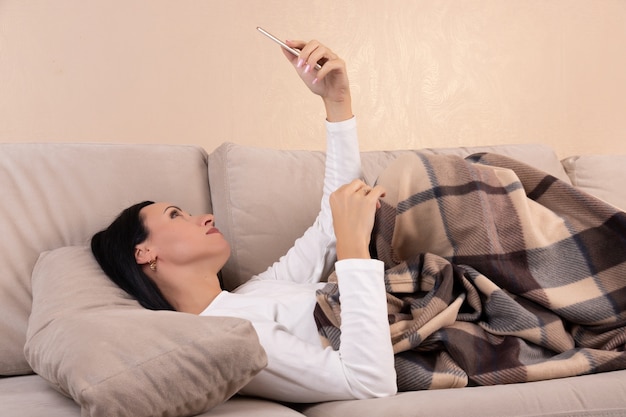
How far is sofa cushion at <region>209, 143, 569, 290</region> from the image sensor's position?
1693 millimetres

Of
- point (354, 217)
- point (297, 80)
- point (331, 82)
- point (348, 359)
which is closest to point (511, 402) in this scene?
point (348, 359)

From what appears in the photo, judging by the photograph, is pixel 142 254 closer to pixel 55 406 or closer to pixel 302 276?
pixel 302 276

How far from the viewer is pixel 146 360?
94 centimetres

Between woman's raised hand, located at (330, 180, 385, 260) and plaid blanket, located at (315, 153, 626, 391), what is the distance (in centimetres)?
7

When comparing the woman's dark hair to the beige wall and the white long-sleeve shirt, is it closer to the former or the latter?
the white long-sleeve shirt

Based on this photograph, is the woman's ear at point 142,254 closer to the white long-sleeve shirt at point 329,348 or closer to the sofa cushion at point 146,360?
the white long-sleeve shirt at point 329,348

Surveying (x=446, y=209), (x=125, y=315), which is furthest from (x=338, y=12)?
(x=125, y=315)

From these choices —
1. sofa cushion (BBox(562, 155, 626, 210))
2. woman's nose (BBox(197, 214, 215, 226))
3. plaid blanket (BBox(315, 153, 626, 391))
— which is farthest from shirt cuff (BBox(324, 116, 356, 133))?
sofa cushion (BBox(562, 155, 626, 210))

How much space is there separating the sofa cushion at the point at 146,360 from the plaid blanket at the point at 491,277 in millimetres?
353

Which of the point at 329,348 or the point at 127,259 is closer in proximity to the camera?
the point at 329,348

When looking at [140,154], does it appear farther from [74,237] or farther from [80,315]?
[80,315]

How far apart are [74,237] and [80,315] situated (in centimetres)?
56

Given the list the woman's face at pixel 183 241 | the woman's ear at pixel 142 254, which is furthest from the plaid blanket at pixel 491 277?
the woman's ear at pixel 142 254

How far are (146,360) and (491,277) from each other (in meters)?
0.70
